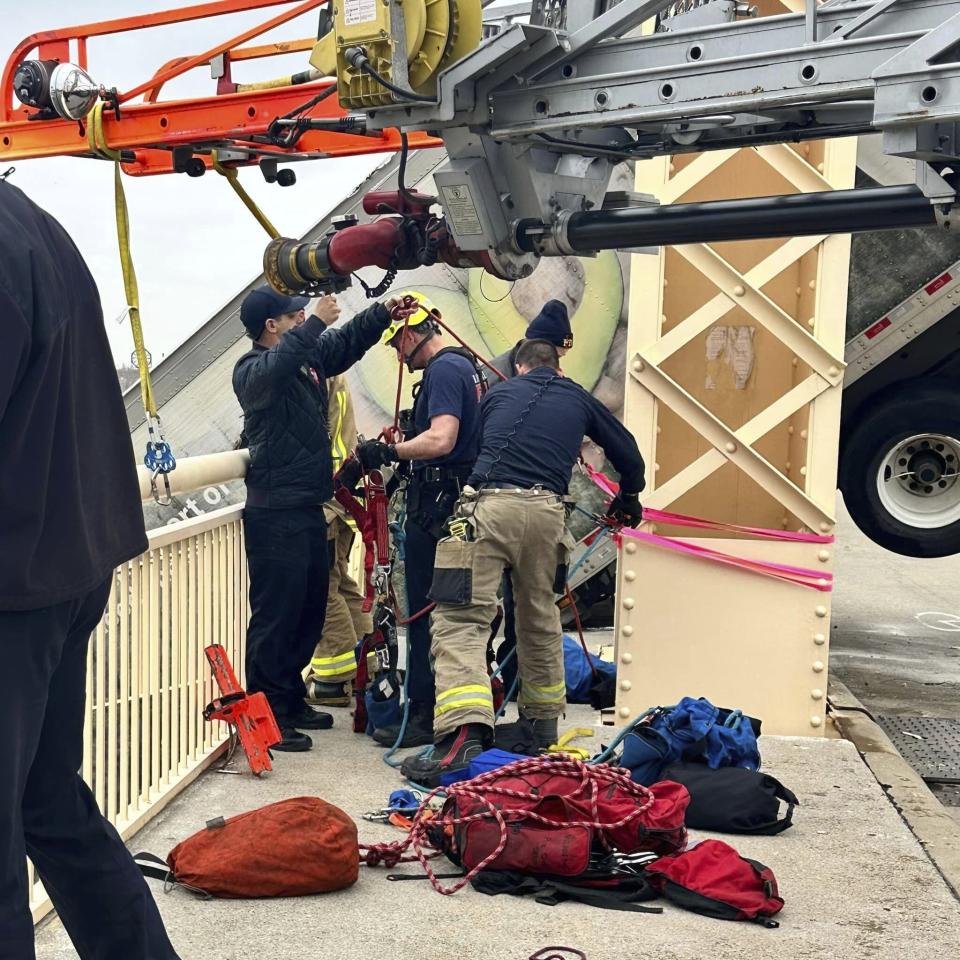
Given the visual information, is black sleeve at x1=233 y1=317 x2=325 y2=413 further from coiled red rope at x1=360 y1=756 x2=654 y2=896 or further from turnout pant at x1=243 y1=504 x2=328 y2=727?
coiled red rope at x1=360 y1=756 x2=654 y2=896

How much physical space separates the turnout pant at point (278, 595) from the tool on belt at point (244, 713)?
0.62 metres

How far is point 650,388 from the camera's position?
661 cm

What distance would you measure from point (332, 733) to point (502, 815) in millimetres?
2230

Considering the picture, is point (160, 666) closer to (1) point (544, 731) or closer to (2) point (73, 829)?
(1) point (544, 731)

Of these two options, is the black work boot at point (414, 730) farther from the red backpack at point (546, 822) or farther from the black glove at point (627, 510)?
the red backpack at point (546, 822)

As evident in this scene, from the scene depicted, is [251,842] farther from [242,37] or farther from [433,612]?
[242,37]

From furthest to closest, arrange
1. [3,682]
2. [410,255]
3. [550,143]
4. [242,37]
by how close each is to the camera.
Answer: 1. [242,37]
2. [410,255]
3. [550,143]
4. [3,682]

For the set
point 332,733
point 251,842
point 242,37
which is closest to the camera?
point 251,842

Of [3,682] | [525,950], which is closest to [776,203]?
[3,682]

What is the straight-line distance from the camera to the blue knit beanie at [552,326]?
20.7ft

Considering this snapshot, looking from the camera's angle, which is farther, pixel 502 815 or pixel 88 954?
pixel 502 815

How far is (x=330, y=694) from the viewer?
282 inches

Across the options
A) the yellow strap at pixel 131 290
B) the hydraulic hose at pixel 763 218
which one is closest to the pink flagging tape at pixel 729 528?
the yellow strap at pixel 131 290

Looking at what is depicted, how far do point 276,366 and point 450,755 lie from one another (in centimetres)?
191
